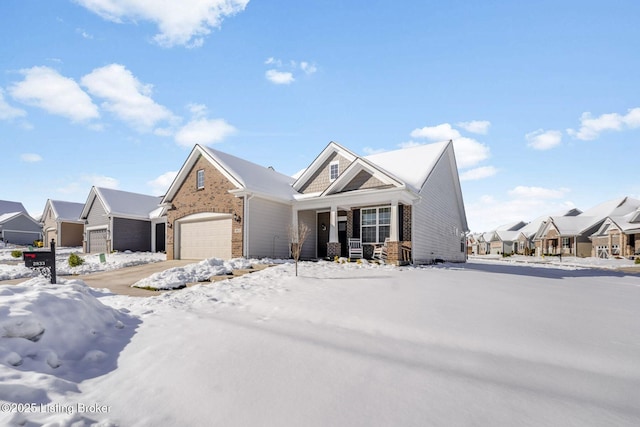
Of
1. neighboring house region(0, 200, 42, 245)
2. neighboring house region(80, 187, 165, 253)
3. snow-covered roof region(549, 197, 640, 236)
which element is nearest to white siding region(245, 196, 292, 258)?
neighboring house region(80, 187, 165, 253)

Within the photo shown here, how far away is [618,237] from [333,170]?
38.3 meters

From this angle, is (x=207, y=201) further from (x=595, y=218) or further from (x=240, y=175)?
(x=595, y=218)

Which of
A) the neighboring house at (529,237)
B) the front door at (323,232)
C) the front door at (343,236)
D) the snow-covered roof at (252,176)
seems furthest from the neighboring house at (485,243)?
the snow-covered roof at (252,176)

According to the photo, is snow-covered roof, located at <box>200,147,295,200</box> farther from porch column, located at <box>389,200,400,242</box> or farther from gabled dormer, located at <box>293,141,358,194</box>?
porch column, located at <box>389,200,400,242</box>

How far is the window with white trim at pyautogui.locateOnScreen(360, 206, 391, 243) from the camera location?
15.5 meters

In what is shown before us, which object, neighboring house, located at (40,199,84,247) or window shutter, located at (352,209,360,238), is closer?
window shutter, located at (352,209,360,238)

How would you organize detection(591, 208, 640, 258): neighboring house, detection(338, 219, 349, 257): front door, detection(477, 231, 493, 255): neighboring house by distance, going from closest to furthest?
detection(338, 219, 349, 257): front door
detection(591, 208, 640, 258): neighboring house
detection(477, 231, 493, 255): neighboring house

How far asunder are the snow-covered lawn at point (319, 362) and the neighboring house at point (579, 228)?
147 feet

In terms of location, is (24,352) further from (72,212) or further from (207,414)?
(72,212)

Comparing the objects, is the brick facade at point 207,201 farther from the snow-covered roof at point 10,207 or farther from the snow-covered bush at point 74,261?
the snow-covered roof at point 10,207

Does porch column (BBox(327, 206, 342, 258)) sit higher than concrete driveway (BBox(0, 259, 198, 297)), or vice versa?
porch column (BBox(327, 206, 342, 258))

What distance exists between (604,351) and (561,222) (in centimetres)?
5167

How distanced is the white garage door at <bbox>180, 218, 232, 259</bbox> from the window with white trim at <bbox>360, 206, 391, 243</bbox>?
6.98 metres

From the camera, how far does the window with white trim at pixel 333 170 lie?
1772cm
